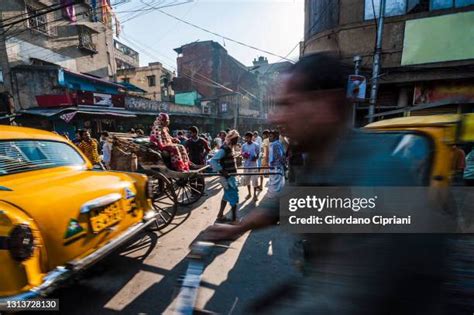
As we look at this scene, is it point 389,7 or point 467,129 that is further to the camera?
point 389,7

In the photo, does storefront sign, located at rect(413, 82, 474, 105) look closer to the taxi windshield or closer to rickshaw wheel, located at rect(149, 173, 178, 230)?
rickshaw wheel, located at rect(149, 173, 178, 230)

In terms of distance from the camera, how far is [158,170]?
4684mm

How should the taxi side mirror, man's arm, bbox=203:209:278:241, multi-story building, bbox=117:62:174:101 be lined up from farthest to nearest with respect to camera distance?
multi-story building, bbox=117:62:174:101, the taxi side mirror, man's arm, bbox=203:209:278:241

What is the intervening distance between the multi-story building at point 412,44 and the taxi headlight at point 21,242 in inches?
342

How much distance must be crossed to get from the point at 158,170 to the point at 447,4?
35.8 ft

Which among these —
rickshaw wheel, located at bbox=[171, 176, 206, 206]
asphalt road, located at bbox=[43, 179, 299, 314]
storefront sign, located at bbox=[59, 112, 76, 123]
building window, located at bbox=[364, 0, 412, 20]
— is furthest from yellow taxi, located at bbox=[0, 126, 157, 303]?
building window, located at bbox=[364, 0, 412, 20]

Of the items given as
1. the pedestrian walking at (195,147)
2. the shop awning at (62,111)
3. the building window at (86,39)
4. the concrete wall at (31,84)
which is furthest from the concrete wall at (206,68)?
the pedestrian walking at (195,147)

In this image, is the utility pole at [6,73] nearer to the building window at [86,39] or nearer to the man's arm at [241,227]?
the building window at [86,39]

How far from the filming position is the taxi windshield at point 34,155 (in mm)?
2570

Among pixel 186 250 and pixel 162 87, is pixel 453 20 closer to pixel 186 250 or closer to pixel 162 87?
pixel 186 250

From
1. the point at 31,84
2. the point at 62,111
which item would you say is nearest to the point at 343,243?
the point at 62,111

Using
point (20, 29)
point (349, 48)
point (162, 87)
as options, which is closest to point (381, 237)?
point (349, 48)

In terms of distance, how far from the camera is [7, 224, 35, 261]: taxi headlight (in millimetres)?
1687

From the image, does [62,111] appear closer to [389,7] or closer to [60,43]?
[60,43]
